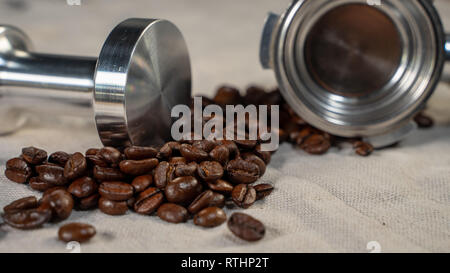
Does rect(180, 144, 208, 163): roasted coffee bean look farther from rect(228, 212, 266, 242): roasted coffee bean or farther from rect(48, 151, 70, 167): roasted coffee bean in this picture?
rect(48, 151, 70, 167): roasted coffee bean

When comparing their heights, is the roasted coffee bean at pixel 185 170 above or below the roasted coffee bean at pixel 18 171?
above

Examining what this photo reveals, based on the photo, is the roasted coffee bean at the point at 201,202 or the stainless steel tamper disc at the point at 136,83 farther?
the stainless steel tamper disc at the point at 136,83

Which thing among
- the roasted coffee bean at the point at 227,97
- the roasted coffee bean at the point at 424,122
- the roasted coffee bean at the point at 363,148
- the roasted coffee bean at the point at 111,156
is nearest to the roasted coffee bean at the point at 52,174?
the roasted coffee bean at the point at 111,156

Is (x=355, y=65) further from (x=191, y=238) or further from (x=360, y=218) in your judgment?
(x=191, y=238)

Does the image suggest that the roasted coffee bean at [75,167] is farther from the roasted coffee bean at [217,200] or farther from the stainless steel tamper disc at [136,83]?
the roasted coffee bean at [217,200]

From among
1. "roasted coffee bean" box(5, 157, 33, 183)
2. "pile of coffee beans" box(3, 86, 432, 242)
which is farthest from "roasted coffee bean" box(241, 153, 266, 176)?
"roasted coffee bean" box(5, 157, 33, 183)
